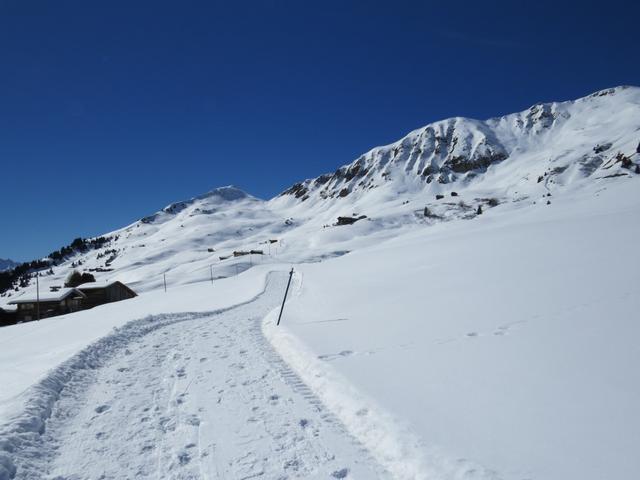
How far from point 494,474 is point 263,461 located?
116 inches

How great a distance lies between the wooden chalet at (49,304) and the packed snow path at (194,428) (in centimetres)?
6115

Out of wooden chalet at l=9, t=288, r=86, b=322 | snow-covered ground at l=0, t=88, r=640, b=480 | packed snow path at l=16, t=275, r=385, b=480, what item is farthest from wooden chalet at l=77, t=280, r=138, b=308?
packed snow path at l=16, t=275, r=385, b=480

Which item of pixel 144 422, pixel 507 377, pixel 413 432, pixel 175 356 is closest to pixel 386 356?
pixel 507 377

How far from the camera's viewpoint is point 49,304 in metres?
59.2

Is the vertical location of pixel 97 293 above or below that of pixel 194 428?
below

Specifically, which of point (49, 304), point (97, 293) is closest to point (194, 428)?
point (97, 293)

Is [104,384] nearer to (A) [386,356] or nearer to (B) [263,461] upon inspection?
(B) [263,461]

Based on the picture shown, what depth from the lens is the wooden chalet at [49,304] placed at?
190 feet

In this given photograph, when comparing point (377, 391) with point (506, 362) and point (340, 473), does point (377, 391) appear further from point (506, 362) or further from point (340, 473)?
point (506, 362)

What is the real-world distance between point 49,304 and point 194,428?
6710 cm

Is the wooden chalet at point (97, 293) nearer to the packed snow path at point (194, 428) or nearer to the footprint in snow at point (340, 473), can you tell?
the packed snow path at point (194, 428)

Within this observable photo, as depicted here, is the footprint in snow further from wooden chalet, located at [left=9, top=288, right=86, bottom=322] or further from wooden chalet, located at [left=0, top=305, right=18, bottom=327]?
wooden chalet, located at [left=0, top=305, right=18, bottom=327]

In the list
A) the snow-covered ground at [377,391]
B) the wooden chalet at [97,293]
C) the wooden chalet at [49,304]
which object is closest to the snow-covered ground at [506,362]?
the snow-covered ground at [377,391]

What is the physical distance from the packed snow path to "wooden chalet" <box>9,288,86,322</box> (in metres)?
61.2
